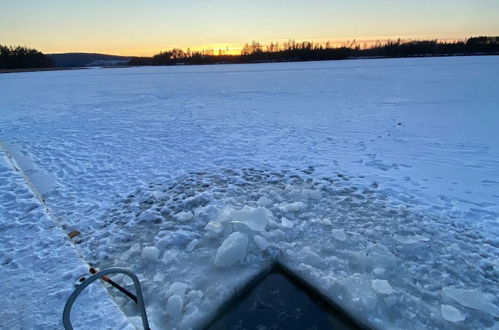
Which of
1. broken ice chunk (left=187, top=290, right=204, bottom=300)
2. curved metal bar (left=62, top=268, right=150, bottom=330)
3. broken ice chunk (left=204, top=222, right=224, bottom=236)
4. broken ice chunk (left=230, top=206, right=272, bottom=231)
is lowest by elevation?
broken ice chunk (left=187, top=290, right=204, bottom=300)

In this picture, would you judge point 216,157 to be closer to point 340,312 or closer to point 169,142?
point 169,142

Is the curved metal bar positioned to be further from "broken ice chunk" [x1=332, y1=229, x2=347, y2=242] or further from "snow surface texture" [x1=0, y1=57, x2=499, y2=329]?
"broken ice chunk" [x1=332, y1=229, x2=347, y2=242]

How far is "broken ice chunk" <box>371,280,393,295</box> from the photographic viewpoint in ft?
8.96

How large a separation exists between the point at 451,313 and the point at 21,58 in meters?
89.1

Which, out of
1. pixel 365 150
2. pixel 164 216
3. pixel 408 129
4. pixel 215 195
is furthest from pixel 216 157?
pixel 408 129

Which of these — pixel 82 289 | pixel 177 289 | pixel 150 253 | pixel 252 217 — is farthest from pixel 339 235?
pixel 82 289

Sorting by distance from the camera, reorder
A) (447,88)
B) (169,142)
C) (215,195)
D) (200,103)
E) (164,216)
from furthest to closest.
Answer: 1. (447,88)
2. (200,103)
3. (169,142)
4. (215,195)
5. (164,216)

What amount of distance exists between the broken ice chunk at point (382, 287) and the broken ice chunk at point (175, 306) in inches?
72.6

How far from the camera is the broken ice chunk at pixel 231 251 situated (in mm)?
3160

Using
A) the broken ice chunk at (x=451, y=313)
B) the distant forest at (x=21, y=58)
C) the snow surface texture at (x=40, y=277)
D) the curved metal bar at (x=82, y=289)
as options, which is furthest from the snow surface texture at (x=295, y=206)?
the distant forest at (x=21, y=58)

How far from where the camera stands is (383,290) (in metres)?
2.74

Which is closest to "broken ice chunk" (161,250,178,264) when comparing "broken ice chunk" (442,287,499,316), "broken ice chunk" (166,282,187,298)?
"broken ice chunk" (166,282,187,298)

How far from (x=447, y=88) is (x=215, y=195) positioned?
15732 mm

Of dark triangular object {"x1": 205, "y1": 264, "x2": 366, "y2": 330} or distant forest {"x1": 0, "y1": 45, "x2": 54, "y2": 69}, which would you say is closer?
dark triangular object {"x1": 205, "y1": 264, "x2": 366, "y2": 330}
